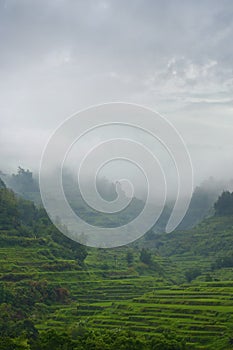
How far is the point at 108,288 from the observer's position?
5103 cm

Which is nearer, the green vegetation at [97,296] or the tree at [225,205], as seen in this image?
the green vegetation at [97,296]

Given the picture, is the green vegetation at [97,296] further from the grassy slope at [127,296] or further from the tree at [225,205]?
the tree at [225,205]

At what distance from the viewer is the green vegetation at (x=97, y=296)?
31439 mm

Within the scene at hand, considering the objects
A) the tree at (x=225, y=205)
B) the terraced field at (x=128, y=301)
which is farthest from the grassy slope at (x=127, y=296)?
the tree at (x=225, y=205)

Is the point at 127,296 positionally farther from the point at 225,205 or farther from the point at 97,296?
the point at 225,205

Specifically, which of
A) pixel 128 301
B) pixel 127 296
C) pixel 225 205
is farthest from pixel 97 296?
pixel 225 205

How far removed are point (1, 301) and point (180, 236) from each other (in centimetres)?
5492

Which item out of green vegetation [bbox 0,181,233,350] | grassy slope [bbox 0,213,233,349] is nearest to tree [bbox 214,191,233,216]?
green vegetation [bbox 0,181,233,350]

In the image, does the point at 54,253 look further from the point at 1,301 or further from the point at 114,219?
the point at 114,219

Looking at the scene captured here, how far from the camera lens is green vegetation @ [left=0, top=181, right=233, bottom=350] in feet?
103

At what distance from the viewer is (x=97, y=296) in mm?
48500

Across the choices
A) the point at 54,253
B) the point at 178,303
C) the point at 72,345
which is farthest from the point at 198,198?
the point at 72,345

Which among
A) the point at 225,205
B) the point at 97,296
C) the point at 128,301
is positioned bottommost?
the point at 128,301

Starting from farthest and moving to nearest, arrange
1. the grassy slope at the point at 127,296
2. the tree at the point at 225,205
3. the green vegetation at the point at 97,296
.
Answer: the tree at the point at 225,205 → the grassy slope at the point at 127,296 → the green vegetation at the point at 97,296
